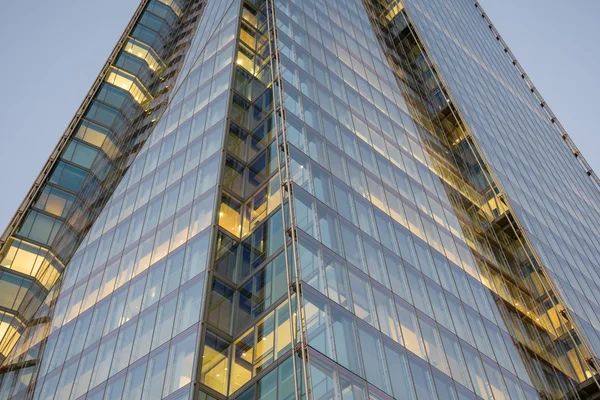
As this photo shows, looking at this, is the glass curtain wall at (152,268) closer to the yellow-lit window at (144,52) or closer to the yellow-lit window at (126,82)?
the yellow-lit window at (126,82)

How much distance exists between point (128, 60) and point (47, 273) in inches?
1018

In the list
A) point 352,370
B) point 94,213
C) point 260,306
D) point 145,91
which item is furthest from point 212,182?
point 145,91

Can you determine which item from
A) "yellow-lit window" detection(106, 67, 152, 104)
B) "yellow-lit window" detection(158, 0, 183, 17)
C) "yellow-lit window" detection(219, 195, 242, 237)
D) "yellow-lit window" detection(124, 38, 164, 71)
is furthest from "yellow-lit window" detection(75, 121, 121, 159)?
"yellow-lit window" detection(219, 195, 242, 237)

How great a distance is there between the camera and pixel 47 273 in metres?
44.3

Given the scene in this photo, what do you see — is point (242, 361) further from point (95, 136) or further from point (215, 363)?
point (95, 136)

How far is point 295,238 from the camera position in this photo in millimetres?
25859

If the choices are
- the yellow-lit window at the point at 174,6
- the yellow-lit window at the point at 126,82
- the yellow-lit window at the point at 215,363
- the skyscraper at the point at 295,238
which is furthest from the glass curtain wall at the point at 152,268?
the yellow-lit window at the point at 174,6

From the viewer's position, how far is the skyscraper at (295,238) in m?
25.1

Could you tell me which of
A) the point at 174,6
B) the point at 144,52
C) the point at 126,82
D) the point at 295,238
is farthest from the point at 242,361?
the point at 174,6

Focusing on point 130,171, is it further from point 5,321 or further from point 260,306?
point 260,306

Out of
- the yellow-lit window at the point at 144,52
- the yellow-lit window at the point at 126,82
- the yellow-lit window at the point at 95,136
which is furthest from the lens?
the yellow-lit window at the point at 144,52

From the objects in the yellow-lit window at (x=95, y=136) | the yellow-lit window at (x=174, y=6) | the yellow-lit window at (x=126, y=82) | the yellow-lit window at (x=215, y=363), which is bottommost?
the yellow-lit window at (x=215, y=363)

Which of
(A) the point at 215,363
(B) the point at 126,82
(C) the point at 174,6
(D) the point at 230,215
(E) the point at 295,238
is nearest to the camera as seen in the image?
(A) the point at 215,363

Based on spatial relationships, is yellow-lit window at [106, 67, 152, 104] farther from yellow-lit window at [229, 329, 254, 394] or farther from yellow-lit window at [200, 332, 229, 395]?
yellow-lit window at [229, 329, 254, 394]
